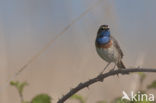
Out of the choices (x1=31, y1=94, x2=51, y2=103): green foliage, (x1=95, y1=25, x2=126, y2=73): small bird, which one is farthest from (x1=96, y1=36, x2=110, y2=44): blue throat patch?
(x1=31, y1=94, x2=51, y2=103): green foliage

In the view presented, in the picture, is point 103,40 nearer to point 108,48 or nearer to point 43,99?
point 108,48

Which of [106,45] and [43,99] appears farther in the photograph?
[106,45]

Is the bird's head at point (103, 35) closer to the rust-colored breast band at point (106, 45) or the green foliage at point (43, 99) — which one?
the rust-colored breast band at point (106, 45)

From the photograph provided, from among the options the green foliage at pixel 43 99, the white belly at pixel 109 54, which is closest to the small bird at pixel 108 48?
the white belly at pixel 109 54

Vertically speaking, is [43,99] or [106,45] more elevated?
[43,99]

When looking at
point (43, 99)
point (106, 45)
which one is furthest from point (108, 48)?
point (43, 99)

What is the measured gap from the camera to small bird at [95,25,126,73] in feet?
8.21

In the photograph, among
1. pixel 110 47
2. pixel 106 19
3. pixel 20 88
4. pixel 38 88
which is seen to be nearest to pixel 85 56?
pixel 106 19

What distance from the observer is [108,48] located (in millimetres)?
2580

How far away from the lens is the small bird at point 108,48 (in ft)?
8.21

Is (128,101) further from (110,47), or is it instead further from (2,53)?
(2,53)

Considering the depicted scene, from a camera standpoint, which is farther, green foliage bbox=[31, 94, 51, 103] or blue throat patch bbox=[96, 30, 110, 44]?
blue throat patch bbox=[96, 30, 110, 44]

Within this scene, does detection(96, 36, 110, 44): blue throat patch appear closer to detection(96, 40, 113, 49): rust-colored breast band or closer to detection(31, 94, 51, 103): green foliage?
detection(96, 40, 113, 49): rust-colored breast band

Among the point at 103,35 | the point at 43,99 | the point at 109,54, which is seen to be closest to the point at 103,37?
the point at 103,35
